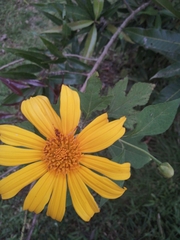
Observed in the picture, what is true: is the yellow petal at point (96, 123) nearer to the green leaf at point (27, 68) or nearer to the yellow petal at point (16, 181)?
the yellow petal at point (16, 181)

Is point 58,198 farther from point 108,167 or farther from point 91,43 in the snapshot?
point 91,43

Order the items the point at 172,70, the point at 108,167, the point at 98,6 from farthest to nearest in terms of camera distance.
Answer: the point at 98,6
the point at 172,70
the point at 108,167

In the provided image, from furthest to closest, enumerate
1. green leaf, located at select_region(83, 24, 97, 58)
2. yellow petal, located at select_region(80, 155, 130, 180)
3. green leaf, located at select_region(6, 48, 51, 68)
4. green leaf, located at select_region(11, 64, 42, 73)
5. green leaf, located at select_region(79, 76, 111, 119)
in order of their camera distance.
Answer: green leaf, located at select_region(83, 24, 97, 58)
green leaf, located at select_region(11, 64, 42, 73)
green leaf, located at select_region(6, 48, 51, 68)
green leaf, located at select_region(79, 76, 111, 119)
yellow petal, located at select_region(80, 155, 130, 180)

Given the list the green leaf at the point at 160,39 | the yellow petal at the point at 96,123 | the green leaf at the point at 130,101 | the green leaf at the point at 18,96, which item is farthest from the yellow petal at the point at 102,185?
the green leaf at the point at 160,39

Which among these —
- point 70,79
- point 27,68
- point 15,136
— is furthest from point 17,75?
point 15,136

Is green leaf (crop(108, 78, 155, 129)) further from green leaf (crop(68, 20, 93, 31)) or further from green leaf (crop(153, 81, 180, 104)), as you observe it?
green leaf (crop(68, 20, 93, 31))

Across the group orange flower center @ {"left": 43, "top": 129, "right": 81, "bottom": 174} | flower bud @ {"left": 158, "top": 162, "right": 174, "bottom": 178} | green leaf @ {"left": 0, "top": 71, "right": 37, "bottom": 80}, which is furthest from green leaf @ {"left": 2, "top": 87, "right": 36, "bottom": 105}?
flower bud @ {"left": 158, "top": 162, "right": 174, "bottom": 178}

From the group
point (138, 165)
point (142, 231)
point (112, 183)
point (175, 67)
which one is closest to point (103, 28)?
point (175, 67)
